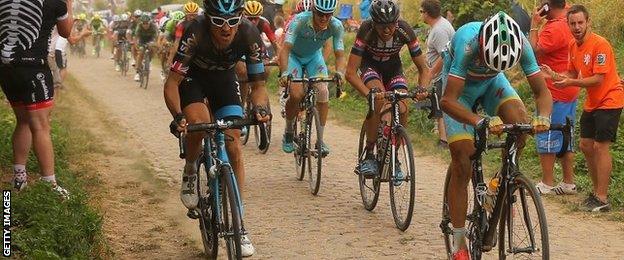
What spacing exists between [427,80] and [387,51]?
510 mm

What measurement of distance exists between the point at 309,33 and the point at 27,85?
3761 millimetres

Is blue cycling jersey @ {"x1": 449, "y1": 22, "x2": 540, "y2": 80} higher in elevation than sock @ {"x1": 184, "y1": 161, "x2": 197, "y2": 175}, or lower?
higher

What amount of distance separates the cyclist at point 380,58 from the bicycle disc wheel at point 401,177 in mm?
273

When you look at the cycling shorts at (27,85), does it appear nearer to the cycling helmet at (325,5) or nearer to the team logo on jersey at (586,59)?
the cycling helmet at (325,5)

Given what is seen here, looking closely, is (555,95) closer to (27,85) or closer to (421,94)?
(421,94)

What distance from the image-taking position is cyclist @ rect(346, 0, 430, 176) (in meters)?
8.38

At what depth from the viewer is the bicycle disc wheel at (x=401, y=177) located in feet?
25.9

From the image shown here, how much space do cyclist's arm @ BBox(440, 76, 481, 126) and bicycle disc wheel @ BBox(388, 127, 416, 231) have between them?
1.76 metres

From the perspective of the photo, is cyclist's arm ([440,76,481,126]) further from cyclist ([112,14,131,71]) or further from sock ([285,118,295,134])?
cyclist ([112,14,131,71])

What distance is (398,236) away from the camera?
777 cm

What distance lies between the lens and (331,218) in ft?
27.9

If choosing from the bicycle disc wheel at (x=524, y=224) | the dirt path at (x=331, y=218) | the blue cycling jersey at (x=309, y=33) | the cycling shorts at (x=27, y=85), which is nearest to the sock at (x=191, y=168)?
the dirt path at (x=331, y=218)

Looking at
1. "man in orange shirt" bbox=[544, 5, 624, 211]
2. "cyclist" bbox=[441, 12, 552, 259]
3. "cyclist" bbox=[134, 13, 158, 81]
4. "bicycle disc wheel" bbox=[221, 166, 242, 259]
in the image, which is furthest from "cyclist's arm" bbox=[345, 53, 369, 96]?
"cyclist" bbox=[134, 13, 158, 81]

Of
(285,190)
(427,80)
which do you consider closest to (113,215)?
(285,190)
